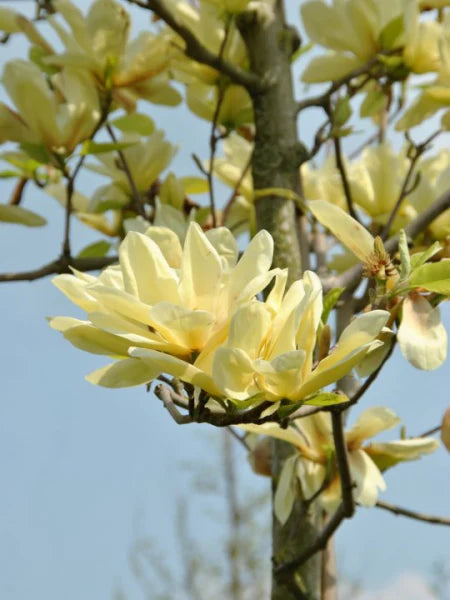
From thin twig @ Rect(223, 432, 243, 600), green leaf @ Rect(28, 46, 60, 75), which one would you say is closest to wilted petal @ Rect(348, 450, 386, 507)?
green leaf @ Rect(28, 46, 60, 75)

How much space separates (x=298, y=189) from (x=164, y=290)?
2.15ft

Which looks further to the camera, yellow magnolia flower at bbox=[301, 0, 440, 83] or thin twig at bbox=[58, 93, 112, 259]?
yellow magnolia flower at bbox=[301, 0, 440, 83]

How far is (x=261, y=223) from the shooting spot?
1.11 m

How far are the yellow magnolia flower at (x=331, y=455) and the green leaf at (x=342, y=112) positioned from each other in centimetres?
38

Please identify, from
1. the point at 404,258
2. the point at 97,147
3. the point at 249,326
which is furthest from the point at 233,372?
the point at 97,147

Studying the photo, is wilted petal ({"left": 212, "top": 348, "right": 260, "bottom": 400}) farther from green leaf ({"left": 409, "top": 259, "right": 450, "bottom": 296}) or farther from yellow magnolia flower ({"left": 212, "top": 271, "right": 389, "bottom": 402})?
green leaf ({"left": 409, "top": 259, "right": 450, "bottom": 296})

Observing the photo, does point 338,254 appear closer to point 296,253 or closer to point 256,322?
point 296,253

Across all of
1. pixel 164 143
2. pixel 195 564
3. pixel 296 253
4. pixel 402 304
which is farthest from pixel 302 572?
pixel 195 564

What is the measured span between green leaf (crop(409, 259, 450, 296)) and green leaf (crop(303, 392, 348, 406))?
3.8 inches

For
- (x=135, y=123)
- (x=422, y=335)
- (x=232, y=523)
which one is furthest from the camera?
(x=232, y=523)

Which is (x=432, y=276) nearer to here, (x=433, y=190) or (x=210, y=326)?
(x=210, y=326)

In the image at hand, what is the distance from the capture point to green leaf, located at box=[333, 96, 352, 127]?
1037 mm

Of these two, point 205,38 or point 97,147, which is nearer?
point 97,147

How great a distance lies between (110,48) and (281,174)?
281mm
